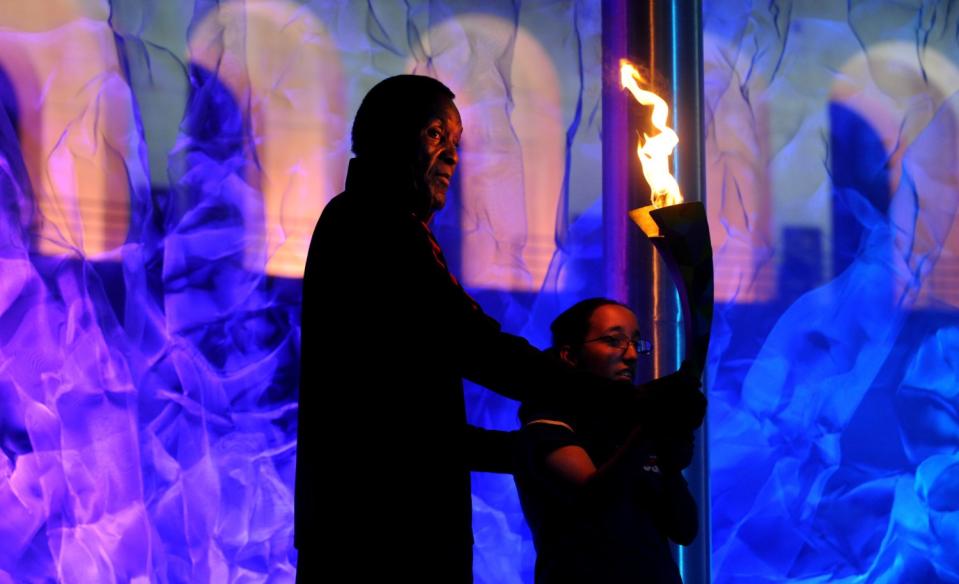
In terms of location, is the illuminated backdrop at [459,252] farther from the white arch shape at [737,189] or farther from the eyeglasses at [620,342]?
the eyeglasses at [620,342]

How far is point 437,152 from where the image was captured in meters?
1.59

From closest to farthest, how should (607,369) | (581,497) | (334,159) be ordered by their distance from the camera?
(581,497)
(607,369)
(334,159)

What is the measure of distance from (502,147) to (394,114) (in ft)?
4.30

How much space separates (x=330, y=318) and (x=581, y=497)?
62 centimetres

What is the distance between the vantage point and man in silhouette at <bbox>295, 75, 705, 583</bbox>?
1.39 metres

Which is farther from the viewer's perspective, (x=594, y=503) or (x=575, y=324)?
(x=575, y=324)

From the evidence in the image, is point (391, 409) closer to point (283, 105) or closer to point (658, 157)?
point (658, 157)

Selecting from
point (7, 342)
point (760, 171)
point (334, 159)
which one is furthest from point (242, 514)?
point (760, 171)

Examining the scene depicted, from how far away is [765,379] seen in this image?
121 inches

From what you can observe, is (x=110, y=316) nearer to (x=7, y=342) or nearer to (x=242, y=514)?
(x=7, y=342)

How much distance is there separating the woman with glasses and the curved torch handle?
0.36m

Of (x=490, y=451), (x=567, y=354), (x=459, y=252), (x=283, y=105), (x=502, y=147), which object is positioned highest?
(x=283, y=105)

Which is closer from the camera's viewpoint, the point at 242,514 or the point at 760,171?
the point at 242,514

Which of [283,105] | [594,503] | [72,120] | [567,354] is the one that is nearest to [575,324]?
[567,354]
